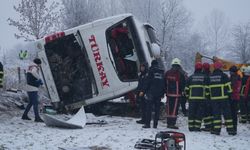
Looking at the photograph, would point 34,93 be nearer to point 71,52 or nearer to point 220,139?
point 71,52

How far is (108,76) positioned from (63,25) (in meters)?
17.8

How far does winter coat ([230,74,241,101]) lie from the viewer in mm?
10094

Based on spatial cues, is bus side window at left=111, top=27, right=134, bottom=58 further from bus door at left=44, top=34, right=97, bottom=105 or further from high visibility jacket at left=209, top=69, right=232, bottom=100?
high visibility jacket at left=209, top=69, right=232, bottom=100

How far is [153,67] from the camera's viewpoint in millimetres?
10102

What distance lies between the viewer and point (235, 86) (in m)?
10.5

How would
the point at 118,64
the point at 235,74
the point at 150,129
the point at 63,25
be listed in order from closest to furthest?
the point at 150,129 < the point at 235,74 < the point at 118,64 < the point at 63,25

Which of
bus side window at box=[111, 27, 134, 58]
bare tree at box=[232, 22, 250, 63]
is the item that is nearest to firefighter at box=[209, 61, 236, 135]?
bus side window at box=[111, 27, 134, 58]

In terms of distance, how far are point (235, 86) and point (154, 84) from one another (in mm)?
2158

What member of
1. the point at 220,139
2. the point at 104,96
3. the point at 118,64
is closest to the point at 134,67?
the point at 118,64

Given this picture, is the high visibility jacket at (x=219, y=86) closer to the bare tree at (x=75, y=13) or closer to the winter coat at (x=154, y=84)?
the winter coat at (x=154, y=84)

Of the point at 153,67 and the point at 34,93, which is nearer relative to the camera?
the point at 153,67

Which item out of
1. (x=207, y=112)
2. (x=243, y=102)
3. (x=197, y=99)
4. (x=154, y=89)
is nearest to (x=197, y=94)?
(x=197, y=99)

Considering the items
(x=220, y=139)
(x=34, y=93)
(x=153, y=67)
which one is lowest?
(x=220, y=139)

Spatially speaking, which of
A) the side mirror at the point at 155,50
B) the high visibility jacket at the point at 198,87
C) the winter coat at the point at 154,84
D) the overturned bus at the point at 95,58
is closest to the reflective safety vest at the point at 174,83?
the winter coat at the point at 154,84
